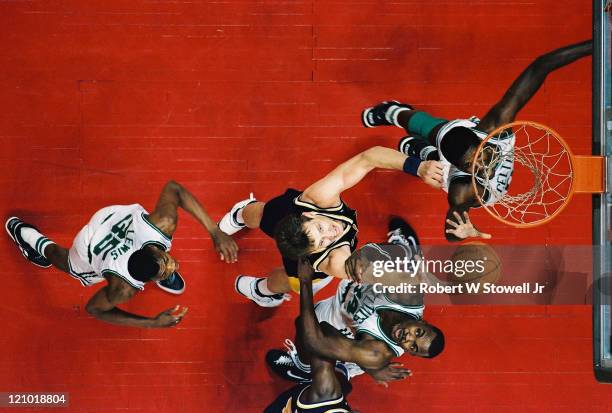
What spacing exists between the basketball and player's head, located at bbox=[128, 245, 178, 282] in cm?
188

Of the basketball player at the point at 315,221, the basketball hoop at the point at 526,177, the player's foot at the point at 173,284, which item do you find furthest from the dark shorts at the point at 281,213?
the basketball hoop at the point at 526,177

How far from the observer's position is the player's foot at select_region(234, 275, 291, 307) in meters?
4.24

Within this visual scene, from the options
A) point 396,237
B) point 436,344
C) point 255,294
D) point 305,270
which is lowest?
point 436,344

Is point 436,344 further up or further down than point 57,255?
further down

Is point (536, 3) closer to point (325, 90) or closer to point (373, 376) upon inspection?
point (325, 90)

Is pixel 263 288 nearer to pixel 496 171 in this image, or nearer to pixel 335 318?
pixel 335 318

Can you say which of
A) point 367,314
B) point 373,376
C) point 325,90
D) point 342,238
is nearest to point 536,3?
point 325,90

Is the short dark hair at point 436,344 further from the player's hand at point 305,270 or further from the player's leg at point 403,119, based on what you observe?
the player's leg at point 403,119

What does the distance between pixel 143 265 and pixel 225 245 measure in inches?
21.7

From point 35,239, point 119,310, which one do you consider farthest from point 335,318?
point 35,239

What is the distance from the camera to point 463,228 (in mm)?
4297

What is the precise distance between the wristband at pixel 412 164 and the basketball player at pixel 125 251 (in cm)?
125

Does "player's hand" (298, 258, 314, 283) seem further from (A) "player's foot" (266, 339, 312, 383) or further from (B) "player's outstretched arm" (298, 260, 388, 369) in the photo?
(A) "player's foot" (266, 339, 312, 383)

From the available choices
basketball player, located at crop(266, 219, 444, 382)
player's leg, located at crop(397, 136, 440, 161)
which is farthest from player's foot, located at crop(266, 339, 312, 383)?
player's leg, located at crop(397, 136, 440, 161)
